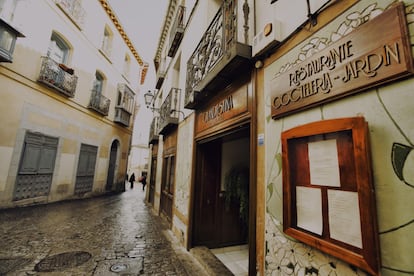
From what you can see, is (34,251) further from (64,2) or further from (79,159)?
(64,2)

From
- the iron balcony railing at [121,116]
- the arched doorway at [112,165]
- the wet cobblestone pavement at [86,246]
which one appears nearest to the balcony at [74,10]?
the iron balcony railing at [121,116]

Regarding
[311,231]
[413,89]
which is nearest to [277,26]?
[413,89]

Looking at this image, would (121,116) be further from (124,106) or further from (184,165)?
(184,165)

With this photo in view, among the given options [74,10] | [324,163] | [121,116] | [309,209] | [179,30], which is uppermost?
[74,10]

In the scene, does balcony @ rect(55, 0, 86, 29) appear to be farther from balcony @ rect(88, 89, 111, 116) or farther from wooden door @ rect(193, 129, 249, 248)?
wooden door @ rect(193, 129, 249, 248)

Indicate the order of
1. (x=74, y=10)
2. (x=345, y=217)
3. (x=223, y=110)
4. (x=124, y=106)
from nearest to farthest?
(x=345, y=217) < (x=223, y=110) < (x=74, y=10) < (x=124, y=106)

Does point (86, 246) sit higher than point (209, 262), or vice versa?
point (209, 262)

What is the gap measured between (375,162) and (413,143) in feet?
0.68

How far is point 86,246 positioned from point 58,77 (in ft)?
26.5

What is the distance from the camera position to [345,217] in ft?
4.26

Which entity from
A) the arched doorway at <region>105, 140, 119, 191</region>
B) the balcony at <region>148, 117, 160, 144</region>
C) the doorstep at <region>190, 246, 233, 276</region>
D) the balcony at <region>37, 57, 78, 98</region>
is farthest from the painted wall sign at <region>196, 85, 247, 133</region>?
the arched doorway at <region>105, 140, 119, 191</region>

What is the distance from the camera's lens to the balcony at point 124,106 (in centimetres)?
1373

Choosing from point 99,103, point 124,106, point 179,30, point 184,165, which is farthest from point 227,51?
point 124,106

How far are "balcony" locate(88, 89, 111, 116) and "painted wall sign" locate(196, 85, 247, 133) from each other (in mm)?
9342
